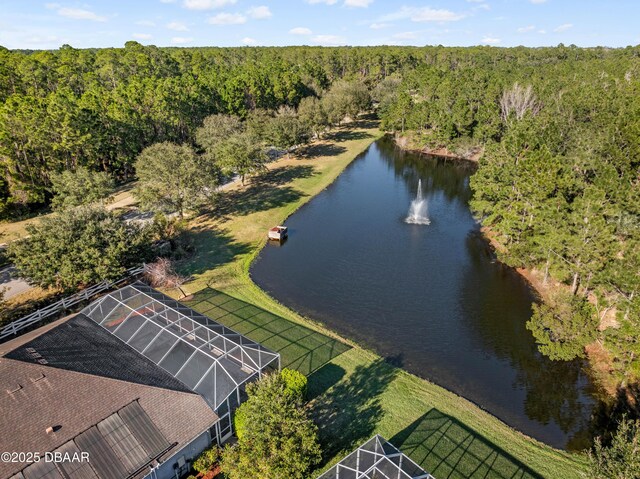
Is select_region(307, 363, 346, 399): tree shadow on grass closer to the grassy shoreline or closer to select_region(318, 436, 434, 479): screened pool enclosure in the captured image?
the grassy shoreline

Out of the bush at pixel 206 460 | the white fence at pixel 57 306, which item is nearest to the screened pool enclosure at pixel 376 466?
the bush at pixel 206 460

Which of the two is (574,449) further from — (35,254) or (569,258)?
(35,254)

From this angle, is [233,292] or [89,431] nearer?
[89,431]

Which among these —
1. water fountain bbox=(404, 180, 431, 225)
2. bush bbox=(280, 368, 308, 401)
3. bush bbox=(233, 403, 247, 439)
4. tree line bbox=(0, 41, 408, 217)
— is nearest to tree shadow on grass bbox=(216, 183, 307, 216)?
water fountain bbox=(404, 180, 431, 225)

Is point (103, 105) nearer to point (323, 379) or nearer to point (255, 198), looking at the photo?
point (255, 198)

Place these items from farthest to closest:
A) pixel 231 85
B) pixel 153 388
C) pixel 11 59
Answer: pixel 231 85
pixel 11 59
pixel 153 388

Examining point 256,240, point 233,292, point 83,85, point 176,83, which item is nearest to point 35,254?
point 233,292

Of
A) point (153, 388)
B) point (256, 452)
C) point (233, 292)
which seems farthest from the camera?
point (233, 292)
